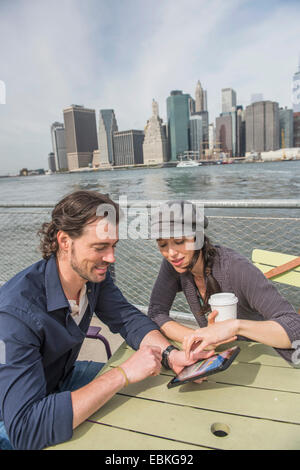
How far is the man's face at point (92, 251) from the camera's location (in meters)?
1.42

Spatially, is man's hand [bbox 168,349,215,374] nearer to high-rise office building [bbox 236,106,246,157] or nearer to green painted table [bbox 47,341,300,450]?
green painted table [bbox 47,341,300,450]

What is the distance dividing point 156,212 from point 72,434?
1042 millimetres

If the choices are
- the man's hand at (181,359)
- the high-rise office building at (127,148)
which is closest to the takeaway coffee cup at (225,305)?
the man's hand at (181,359)

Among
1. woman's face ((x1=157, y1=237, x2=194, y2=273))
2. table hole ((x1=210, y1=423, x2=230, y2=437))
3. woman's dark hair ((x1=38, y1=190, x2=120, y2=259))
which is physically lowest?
table hole ((x1=210, y1=423, x2=230, y2=437))

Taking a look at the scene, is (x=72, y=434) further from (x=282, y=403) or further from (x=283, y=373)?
(x=283, y=373)

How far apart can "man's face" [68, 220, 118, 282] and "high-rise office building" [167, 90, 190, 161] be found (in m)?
89.1

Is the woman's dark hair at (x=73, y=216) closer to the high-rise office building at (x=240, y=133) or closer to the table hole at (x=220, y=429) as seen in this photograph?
the table hole at (x=220, y=429)

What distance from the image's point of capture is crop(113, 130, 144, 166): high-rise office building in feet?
266

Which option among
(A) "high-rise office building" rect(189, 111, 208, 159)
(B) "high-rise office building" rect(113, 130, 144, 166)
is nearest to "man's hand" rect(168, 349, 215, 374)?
(B) "high-rise office building" rect(113, 130, 144, 166)

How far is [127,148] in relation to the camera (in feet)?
270

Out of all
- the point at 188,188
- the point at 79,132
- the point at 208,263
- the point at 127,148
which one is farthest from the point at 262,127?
the point at 208,263

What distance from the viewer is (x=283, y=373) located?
139 centimetres

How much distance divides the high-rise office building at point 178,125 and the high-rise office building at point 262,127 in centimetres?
1738
